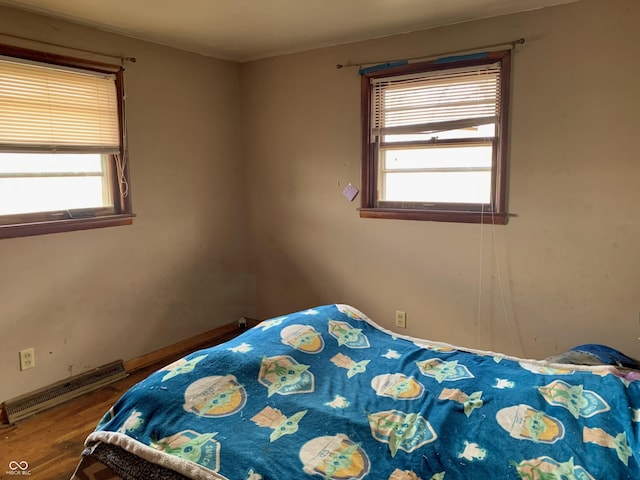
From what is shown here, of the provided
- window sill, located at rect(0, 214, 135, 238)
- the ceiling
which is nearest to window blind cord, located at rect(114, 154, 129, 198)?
window sill, located at rect(0, 214, 135, 238)

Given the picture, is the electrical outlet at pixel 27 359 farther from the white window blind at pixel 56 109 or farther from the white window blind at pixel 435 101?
the white window blind at pixel 435 101

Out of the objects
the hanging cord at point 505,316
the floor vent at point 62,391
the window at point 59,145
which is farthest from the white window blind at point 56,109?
the hanging cord at point 505,316

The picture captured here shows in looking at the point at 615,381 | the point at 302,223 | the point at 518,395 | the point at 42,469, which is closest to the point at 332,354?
the point at 518,395

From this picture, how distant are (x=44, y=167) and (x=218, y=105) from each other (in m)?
1.43

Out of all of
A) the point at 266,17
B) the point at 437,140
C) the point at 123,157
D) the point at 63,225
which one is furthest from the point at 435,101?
the point at 63,225

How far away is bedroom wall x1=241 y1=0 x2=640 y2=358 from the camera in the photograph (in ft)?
8.18

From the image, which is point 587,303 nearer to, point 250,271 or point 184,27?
point 250,271

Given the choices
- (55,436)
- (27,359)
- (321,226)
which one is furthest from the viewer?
(321,226)

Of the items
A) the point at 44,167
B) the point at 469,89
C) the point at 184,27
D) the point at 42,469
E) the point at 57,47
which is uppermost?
the point at 184,27

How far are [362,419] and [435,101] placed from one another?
83.0 inches

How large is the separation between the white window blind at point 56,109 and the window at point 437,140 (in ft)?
5.56

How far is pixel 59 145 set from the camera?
9.00 ft

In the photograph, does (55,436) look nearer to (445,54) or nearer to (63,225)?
(63,225)

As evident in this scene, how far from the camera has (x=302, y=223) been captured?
145 inches
